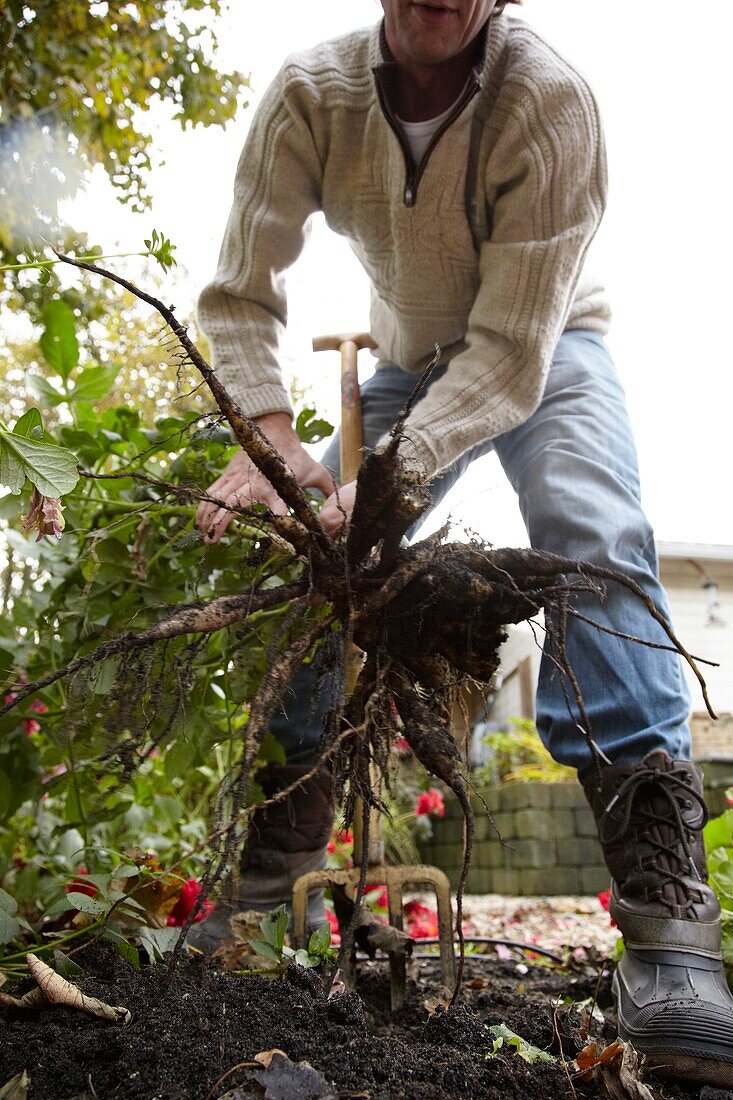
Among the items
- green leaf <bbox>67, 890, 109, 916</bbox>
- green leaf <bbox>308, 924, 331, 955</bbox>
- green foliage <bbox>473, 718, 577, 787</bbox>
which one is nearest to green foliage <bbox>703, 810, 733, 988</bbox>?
green leaf <bbox>308, 924, 331, 955</bbox>

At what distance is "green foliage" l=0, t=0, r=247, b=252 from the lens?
352 cm

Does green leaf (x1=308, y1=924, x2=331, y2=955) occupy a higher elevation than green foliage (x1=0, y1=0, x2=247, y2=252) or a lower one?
lower

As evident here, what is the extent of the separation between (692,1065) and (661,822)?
364 mm

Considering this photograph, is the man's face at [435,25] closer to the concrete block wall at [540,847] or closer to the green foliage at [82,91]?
the green foliage at [82,91]

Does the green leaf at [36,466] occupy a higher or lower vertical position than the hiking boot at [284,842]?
higher

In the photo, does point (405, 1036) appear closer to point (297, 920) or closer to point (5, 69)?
point (297, 920)

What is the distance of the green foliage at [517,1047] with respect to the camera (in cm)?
98

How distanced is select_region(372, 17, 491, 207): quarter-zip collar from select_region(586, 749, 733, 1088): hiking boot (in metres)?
1.32

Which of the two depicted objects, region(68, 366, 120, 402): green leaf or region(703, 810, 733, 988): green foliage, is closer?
region(703, 810, 733, 988): green foliage

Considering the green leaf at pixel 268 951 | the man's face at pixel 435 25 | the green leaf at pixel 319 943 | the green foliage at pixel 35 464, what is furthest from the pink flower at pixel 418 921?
the man's face at pixel 435 25

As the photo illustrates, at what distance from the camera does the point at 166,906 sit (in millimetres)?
1446

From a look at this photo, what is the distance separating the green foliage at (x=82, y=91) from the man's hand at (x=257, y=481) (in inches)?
89.4

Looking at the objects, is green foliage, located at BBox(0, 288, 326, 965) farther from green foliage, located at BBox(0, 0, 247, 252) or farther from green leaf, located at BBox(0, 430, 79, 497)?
green foliage, located at BBox(0, 0, 247, 252)

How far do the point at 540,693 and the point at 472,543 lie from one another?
42cm
